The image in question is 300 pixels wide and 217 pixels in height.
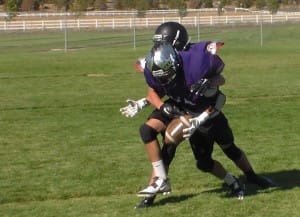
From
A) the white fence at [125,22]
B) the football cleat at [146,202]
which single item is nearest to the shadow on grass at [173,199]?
the football cleat at [146,202]

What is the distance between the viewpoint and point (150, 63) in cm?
651

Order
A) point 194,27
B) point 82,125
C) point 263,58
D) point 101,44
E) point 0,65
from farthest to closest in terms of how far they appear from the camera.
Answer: point 194,27
point 101,44
point 263,58
point 0,65
point 82,125

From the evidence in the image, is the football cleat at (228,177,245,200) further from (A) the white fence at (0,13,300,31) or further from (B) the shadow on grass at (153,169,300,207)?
(A) the white fence at (0,13,300,31)

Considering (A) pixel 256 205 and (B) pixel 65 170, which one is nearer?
(A) pixel 256 205

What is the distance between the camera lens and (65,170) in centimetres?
859

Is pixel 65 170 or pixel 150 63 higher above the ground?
pixel 150 63

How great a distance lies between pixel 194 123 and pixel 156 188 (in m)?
0.74

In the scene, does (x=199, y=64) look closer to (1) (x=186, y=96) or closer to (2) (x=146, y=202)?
(1) (x=186, y=96)

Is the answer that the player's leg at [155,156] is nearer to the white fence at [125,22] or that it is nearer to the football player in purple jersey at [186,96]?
the football player in purple jersey at [186,96]

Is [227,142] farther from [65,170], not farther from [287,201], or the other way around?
[65,170]

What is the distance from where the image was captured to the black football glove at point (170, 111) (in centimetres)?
667

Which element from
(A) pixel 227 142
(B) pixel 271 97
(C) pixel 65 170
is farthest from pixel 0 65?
(A) pixel 227 142

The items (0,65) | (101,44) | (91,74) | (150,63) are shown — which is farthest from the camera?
(101,44)

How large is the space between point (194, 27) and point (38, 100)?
43.1 meters
